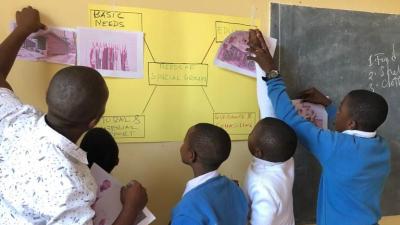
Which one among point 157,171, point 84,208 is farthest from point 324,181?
point 84,208

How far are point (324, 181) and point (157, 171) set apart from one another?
2.25ft

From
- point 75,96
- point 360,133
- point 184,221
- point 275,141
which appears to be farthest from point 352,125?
point 75,96

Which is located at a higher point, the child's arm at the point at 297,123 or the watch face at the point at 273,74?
the watch face at the point at 273,74

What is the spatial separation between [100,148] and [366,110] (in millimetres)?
998

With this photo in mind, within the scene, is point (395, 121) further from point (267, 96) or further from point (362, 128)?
point (267, 96)

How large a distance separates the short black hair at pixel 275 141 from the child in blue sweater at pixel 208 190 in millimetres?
149

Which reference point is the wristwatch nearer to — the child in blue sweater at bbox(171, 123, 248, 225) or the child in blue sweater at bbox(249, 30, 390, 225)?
the child in blue sweater at bbox(249, 30, 390, 225)

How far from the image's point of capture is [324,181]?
1.71 metres

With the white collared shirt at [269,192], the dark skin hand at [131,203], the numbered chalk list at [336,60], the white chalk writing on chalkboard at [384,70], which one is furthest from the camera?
the white chalk writing on chalkboard at [384,70]

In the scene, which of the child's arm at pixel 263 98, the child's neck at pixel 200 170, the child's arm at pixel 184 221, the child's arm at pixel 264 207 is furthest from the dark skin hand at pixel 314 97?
the child's arm at pixel 184 221

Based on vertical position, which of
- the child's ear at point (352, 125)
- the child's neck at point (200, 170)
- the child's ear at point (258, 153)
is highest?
the child's ear at point (352, 125)

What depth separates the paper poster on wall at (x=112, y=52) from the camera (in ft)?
5.26

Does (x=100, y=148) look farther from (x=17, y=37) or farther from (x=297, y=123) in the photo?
(x=297, y=123)

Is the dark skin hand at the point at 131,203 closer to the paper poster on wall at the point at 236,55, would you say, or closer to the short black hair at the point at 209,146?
the short black hair at the point at 209,146
